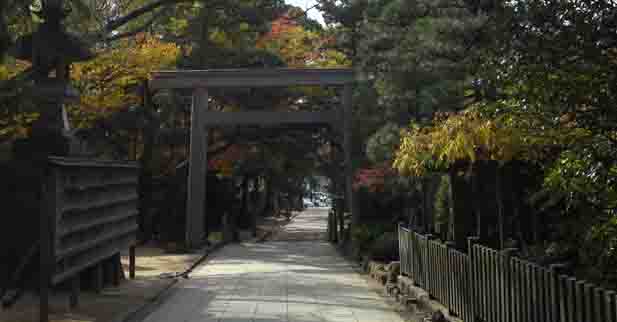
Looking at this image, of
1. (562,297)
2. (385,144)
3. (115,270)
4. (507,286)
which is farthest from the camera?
(385,144)

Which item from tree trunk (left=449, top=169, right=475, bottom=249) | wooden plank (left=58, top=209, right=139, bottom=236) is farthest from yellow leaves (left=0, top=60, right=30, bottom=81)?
tree trunk (left=449, top=169, right=475, bottom=249)

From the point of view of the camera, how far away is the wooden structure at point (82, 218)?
10.0m

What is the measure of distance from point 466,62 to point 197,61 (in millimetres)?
17738

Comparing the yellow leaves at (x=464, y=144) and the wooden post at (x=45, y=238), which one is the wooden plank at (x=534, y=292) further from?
the wooden post at (x=45, y=238)

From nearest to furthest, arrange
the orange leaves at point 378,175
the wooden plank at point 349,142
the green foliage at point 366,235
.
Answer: the orange leaves at point 378,175 < the green foliage at point 366,235 < the wooden plank at point 349,142

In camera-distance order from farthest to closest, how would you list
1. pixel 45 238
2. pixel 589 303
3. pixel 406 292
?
pixel 406 292
pixel 45 238
pixel 589 303

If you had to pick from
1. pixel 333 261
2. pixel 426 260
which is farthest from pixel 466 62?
pixel 333 261

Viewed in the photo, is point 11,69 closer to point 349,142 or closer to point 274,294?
point 274,294

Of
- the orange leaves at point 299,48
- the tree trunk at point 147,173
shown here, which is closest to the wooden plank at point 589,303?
the tree trunk at point 147,173

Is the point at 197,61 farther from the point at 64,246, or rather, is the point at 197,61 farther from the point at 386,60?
the point at 64,246

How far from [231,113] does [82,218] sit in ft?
52.6

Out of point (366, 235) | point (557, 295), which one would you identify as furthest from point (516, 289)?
point (366, 235)

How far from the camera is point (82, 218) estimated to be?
1158 cm

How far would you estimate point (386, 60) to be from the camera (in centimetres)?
1764
